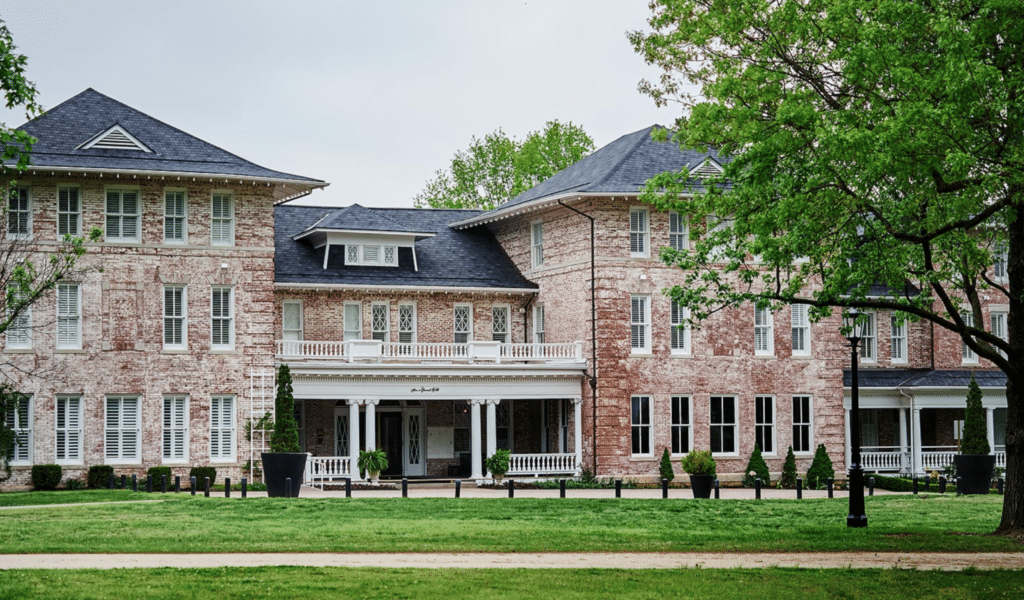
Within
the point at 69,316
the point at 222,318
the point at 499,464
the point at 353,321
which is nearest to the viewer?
the point at 69,316

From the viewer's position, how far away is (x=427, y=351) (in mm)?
43906

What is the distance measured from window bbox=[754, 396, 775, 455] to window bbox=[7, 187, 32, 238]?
24510 mm

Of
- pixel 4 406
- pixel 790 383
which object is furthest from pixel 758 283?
pixel 4 406

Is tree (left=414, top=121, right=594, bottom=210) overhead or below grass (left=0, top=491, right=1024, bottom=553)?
overhead

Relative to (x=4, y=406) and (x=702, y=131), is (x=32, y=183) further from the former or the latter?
(x=702, y=131)

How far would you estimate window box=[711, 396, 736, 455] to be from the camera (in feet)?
148

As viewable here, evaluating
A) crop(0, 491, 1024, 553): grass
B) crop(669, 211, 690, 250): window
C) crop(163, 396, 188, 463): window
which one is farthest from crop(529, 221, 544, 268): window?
crop(0, 491, 1024, 553): grass

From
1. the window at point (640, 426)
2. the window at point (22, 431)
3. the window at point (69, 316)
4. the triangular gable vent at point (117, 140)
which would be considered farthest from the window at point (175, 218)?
the window at point (640, 426)

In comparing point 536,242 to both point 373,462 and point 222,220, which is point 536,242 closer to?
point 373,462

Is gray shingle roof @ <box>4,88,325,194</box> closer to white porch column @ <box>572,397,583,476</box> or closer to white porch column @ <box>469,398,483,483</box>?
white porch column @ <box>469,398,483,483</box>

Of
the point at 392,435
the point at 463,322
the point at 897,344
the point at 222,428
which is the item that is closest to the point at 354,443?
the point at 222,428

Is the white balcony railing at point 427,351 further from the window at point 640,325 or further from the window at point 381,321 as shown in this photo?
the window at point 640,325

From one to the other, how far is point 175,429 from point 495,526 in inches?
731

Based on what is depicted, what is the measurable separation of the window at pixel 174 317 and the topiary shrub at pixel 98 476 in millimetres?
4183
